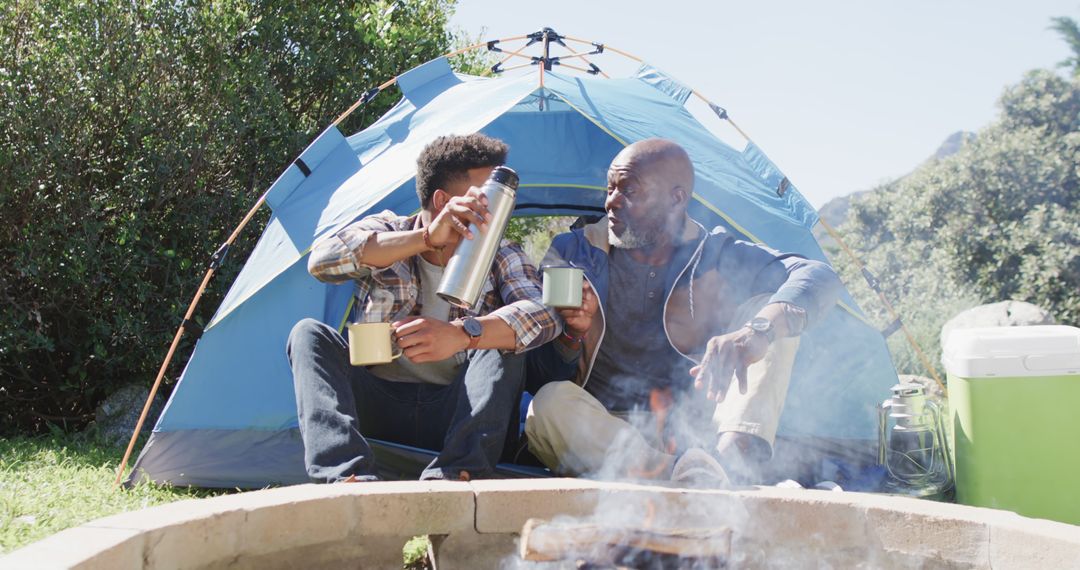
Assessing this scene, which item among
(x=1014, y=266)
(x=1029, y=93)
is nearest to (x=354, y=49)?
Answer: (x=1014, y=266)

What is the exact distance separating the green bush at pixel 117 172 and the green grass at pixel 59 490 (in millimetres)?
501

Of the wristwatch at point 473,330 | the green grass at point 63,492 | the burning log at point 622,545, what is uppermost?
the wristwatch at point 473,330

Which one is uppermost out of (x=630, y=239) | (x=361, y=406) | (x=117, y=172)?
(x=117, y=172)

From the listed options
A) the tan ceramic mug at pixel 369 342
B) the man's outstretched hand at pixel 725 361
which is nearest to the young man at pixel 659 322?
the man's outstretched hand at pixel 725 361

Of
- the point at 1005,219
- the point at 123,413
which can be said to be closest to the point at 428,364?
the point at 123,413

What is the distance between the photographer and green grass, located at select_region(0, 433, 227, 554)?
2.39 metres

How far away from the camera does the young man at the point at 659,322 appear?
228 centimetres

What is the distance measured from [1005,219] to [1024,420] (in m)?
5.61

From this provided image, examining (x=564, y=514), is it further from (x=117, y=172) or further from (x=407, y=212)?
(x=117, y=172)

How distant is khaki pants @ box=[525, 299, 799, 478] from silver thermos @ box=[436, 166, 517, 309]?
42 cm

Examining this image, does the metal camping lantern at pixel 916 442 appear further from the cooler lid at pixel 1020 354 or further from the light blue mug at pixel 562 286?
the light blue mug at pixel 562 286

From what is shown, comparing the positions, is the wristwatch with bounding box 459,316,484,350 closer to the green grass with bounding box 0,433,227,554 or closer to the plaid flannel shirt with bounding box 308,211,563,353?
the plaid flannel shirt with bounding box 308,211,563,353

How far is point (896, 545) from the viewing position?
5.58ft

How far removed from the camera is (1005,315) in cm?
675
